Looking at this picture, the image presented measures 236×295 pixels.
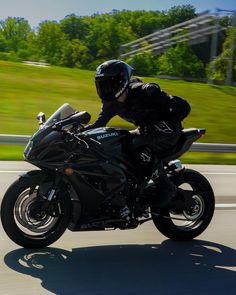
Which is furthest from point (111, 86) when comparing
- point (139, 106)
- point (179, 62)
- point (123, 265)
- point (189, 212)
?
point (179, 62)

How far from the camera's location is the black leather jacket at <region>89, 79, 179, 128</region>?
516cm

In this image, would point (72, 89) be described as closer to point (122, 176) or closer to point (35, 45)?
point (122, 176)

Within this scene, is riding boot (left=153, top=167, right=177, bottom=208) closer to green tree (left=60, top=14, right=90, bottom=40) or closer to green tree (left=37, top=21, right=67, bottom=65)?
green tree (left=37, top=21, right=67, bottom=65)

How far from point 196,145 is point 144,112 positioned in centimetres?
727

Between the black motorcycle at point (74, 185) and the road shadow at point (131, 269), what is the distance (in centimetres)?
26

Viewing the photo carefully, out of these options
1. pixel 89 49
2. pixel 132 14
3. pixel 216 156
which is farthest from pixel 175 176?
pixel 132 14

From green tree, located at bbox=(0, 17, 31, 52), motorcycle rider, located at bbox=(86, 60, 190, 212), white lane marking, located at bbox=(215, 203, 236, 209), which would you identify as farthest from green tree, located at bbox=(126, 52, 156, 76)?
motorcycle rider, located at bbox=(86, 60, 190, 212)

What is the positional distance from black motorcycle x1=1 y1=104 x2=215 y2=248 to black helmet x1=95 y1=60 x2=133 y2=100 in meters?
0.31

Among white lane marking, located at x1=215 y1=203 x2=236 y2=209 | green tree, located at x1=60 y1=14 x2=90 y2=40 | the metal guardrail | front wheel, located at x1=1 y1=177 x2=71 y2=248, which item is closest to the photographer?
front wheel, located at x1=1 y1=177 x2=71 y2=248

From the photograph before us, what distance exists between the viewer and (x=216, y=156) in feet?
44.6

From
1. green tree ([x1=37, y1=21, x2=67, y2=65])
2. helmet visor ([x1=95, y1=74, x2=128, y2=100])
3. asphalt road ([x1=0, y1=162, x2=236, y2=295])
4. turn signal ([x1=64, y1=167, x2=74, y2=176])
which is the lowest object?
asphalt road ([x1=0, y1=162, x2=236, y2=295])

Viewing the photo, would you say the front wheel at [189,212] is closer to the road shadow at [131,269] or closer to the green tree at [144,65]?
the road shadow at [131,269]

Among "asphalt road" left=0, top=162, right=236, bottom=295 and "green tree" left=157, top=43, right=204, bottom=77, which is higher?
"green tree" left=157, top=43, right=204, bottom=77

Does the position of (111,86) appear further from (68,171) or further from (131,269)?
(131,269)
